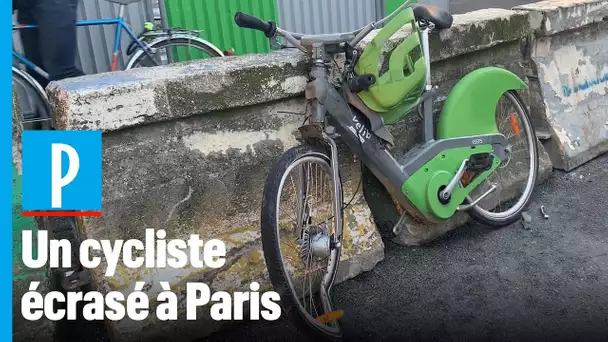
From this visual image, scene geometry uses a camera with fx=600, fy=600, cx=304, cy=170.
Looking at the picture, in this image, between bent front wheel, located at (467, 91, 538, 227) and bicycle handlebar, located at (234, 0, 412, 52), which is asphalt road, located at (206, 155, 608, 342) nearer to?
bent front wheel, located at (467, 91, 538, 227)

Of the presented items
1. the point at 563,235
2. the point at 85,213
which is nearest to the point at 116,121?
the point at 85,213

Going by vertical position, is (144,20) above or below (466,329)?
above

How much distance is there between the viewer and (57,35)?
3633mm

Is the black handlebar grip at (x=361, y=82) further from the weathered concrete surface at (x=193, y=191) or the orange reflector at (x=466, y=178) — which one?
the orange reflector at (x=466, y=178)

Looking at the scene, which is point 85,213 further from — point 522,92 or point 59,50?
point 522,92

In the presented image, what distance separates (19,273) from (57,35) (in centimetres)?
175

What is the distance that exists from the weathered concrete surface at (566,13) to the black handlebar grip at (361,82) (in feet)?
6.60

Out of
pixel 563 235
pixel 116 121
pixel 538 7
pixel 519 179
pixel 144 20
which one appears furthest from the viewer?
pixel 144 20

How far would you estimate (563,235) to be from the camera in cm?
347

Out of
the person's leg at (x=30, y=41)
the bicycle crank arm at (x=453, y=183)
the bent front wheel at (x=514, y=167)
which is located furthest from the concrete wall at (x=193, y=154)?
the person's leg at (x=30, y=41)

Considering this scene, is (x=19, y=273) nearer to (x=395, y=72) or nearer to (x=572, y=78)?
(x=395, y=72)

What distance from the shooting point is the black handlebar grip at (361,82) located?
2680 millimetres

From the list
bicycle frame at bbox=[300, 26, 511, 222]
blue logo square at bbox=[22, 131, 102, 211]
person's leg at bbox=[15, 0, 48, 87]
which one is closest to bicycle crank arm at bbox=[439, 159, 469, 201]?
bicycle frame at bbox=[300, 26, 511, 222]

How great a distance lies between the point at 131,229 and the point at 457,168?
1724 mm
